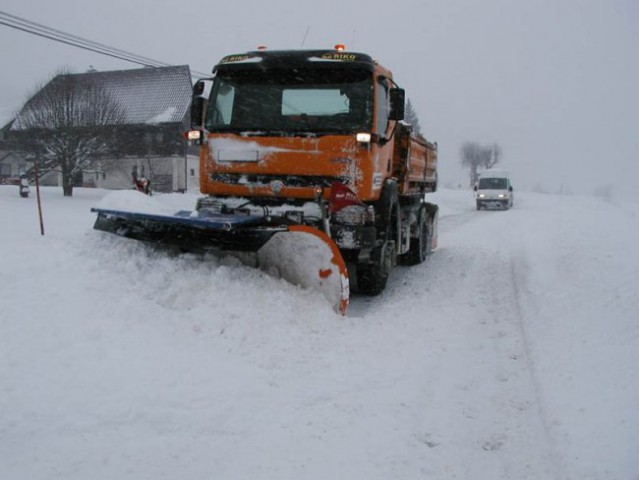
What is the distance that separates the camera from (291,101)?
6777 millimetres

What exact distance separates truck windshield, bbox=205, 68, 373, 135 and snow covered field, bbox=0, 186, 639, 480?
193cm

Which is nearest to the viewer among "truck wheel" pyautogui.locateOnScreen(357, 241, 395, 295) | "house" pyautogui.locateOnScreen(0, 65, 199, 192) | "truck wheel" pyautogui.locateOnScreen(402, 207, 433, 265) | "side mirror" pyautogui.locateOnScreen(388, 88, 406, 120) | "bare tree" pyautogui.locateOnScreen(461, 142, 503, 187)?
"side mirror" pyautogui.locateOnScreen(388, 88, 406, 120)

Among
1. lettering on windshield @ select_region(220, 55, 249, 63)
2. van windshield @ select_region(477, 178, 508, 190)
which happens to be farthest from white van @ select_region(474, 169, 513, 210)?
lettering on windshield @ select_region(220, 55, 249, 63)

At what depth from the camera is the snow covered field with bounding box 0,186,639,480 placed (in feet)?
10.5

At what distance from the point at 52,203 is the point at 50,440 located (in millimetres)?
17597

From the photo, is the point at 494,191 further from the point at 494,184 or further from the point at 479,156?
the point at 479,156

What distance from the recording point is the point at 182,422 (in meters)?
3.54

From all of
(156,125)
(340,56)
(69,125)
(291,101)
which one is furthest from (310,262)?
(156,125)

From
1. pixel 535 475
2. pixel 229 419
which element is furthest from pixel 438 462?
pixel 229 419

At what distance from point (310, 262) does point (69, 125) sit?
60.2ft

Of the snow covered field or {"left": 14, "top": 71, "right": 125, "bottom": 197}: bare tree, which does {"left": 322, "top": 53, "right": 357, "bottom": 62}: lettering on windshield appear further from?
{"left": 14, "top": 71, "right": 125, "bottom": 197}: bare tree

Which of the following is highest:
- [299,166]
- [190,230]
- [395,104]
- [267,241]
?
[395,104]

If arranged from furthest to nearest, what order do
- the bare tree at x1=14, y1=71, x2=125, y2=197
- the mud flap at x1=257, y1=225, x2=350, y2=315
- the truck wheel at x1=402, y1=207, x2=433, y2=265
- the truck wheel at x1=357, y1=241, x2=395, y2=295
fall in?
the bare tree at x1=14, y1=71, x2=125, y2=197 < the truck wheel at x1=402, y1=207, x2=433, y2=265 < the truck wheel at x1=357, y1=241, x2=395, y2=295 < the mud flap at x1=257, y1=225, x2=350, y2=315

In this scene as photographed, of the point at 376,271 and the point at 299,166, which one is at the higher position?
the point at 299,166
